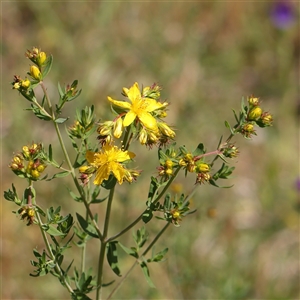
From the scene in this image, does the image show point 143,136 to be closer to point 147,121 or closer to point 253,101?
point 147,121

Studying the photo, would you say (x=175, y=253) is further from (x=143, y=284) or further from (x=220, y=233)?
(x=220, y=233)

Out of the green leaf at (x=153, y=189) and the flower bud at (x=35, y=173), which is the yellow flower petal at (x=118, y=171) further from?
the flower bud at (x=35, y=173)

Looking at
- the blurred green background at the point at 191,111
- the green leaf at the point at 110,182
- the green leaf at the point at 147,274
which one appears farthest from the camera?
the blurred green background at the point at 191,111

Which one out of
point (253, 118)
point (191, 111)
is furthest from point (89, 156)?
point (191, 111)

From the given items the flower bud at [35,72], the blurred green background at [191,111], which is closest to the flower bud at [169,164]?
the flower bud at [35,72]

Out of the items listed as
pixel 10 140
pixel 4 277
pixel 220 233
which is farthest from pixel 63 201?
pixel 220 233
